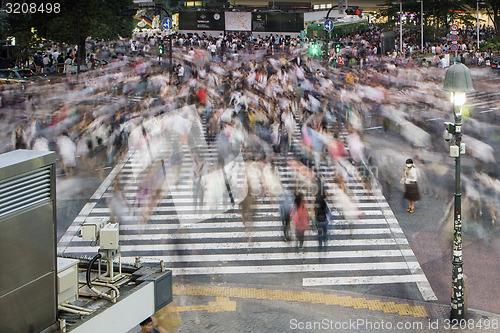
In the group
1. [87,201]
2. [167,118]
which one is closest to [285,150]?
[167,118]

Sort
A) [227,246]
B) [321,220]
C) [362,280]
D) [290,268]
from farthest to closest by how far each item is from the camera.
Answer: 1. [321,220]
2. [227,246]
3. [290,268]
4. [362,280]

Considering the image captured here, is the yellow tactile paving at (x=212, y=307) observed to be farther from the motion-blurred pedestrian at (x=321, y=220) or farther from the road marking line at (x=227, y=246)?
the motion-blurred pedestrian at (x=321, y=220)

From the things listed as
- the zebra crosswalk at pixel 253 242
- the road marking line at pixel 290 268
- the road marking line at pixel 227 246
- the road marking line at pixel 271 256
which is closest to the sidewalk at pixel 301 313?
the zebra crosswalk at pixel 253 242

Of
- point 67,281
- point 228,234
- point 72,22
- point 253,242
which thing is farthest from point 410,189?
point 72,22

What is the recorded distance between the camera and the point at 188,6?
110 m

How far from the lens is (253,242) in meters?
16.0

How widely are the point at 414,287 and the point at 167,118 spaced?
43.1 ft

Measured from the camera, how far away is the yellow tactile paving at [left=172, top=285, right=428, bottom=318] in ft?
41.2

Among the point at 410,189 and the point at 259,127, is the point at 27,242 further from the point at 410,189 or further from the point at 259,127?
the point at 259,127

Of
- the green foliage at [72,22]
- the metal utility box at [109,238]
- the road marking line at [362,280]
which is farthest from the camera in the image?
the green foliage at [72,22]

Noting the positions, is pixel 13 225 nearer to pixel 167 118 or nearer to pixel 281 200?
pixel 281 200

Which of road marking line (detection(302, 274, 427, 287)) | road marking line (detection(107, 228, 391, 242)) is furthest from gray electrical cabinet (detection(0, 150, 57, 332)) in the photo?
road marking line (detection(107, 228, 391, 242))

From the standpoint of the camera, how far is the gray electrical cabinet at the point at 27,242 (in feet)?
17.4

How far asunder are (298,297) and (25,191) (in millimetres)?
8417
